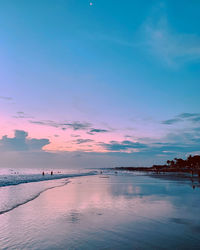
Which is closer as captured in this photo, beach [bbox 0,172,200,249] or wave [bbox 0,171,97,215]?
beach [bbox 0,172,200,249]

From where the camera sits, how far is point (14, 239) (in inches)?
394

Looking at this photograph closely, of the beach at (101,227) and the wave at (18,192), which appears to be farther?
the wave at (18,192)

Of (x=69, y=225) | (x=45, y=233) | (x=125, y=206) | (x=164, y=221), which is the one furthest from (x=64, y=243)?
(x=125, y=206)

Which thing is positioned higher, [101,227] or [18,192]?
[101,227]

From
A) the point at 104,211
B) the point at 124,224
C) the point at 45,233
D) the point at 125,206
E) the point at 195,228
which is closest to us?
the point at 45,233

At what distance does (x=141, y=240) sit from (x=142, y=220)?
3.77m

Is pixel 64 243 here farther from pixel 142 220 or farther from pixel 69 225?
pixel 142 220

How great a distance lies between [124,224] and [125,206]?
5777 mm

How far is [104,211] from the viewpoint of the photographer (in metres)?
16.2

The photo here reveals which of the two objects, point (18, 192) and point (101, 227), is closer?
point (101, 227)

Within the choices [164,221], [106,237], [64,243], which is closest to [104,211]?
[164,221]

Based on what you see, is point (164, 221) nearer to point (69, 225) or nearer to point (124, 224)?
point (124, 224)

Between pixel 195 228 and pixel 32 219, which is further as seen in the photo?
pixel 32 219

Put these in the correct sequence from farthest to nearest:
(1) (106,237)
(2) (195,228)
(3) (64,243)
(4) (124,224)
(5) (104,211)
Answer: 1. (5) (104,211)
2. (4) (124,224)
3. (2) (195,228)
4. (1) (106,237)
5. (3) (64,243)
